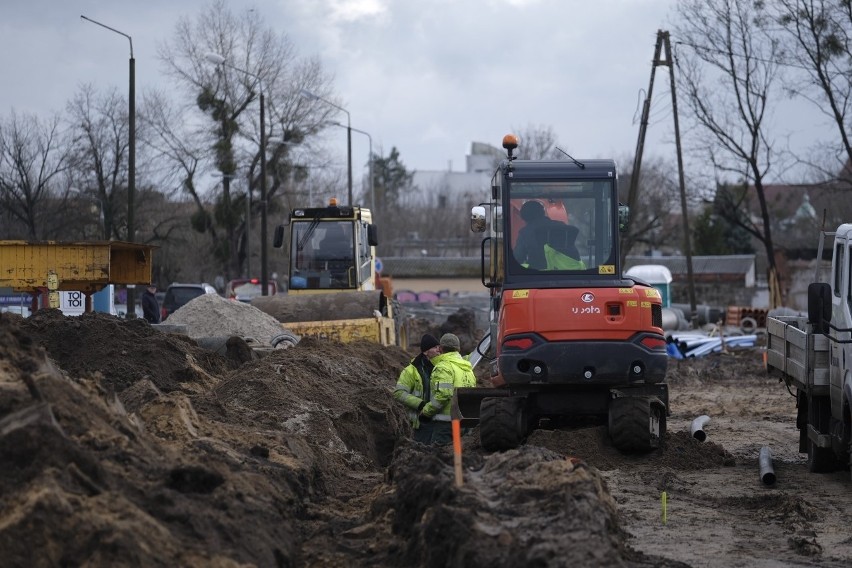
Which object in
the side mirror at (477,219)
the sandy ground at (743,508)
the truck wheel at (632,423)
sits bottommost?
the sandy ground at (743,508)

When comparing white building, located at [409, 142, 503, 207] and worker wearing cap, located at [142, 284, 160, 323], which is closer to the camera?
worker wearing cap, located at [142, 284, 160, 323]

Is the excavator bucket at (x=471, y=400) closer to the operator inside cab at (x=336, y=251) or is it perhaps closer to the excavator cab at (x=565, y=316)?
the excavator cab at (x=565, y=316)

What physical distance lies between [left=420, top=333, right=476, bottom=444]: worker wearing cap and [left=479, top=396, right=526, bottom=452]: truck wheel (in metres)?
A: 0.41

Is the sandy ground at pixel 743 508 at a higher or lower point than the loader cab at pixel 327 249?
lower

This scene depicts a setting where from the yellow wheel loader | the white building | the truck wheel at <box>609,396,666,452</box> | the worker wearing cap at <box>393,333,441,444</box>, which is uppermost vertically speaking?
the white building

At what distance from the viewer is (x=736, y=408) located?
20.2 m

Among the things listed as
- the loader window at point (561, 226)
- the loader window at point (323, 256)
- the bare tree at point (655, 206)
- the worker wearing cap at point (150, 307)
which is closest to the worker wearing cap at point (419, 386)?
the loader window at point (561, 226)

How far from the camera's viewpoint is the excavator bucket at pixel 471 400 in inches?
507

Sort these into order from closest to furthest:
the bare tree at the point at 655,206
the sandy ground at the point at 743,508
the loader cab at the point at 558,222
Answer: the sandy ground at the point at 743,508 → the loader cab at the point at 558,222 → the bare tree at the point at 655,206

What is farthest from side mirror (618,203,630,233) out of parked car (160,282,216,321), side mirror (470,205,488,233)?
parked car (160,282,216,321)

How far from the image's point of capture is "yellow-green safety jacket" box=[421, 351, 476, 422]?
464 inches

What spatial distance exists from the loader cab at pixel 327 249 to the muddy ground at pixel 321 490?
34.2 ft

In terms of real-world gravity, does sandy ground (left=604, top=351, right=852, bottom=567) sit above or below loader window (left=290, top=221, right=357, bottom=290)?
below

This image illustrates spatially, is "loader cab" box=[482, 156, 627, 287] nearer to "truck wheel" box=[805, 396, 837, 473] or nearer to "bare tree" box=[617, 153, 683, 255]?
"truck wheel" box=[805, 396, 837, 473]
